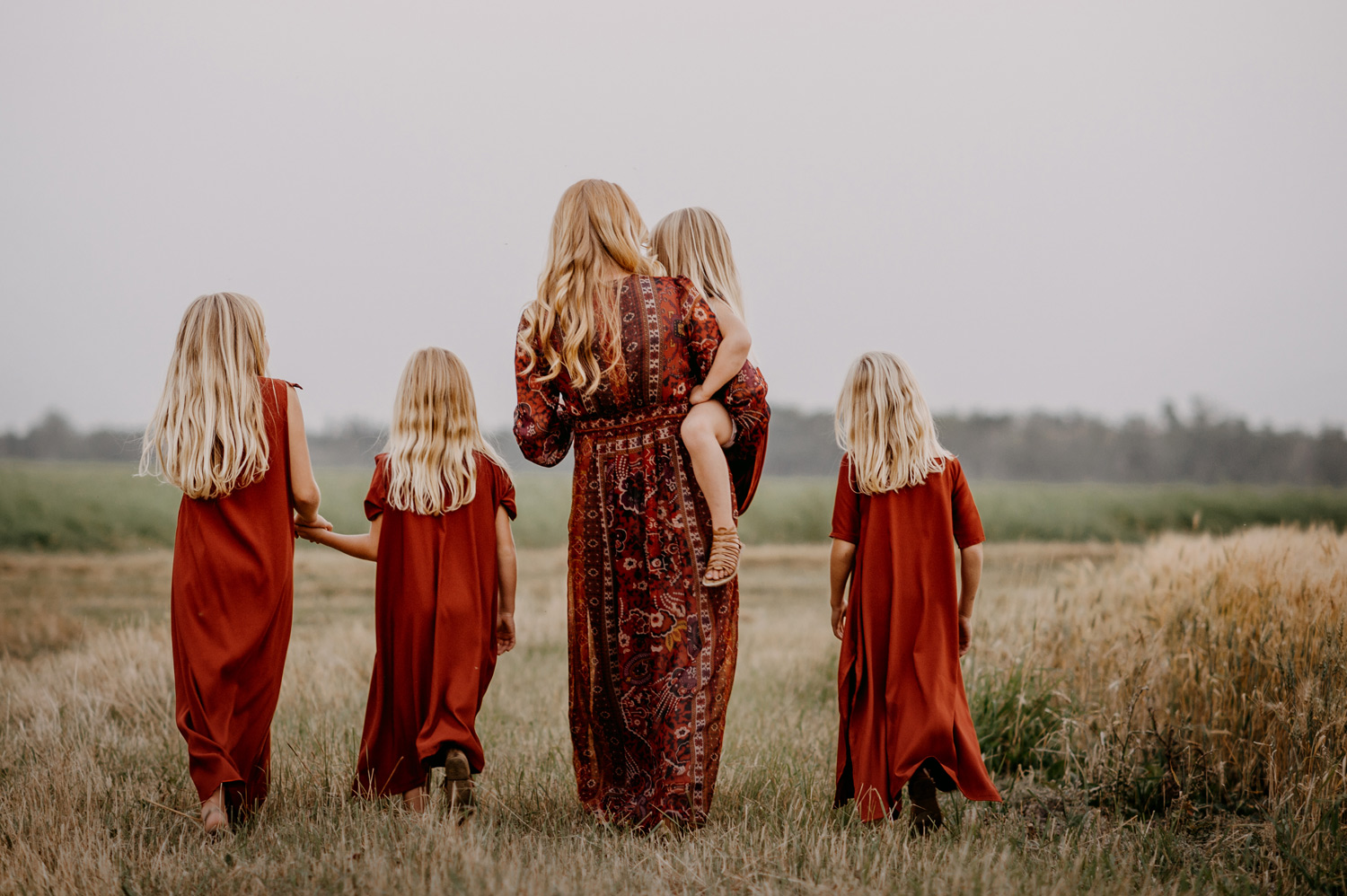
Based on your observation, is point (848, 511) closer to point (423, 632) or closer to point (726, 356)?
point (726, 356)

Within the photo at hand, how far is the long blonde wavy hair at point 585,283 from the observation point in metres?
3.78

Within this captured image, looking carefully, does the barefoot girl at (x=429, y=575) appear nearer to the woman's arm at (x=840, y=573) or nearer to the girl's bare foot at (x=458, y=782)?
the girl's bare foot at (x=458, y=782)

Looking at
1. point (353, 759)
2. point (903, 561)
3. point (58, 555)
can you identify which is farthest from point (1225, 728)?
point (58, 555)

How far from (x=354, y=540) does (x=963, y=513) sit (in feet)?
8.74

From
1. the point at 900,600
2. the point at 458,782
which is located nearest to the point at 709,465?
the point at 900,600

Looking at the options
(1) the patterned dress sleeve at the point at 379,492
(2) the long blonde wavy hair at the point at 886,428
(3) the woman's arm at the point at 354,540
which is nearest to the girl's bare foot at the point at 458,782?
(3) the woman's arm at the point at 354,540

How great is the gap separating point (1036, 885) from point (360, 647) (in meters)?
7.70

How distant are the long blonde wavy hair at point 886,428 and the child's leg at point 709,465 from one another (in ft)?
2.09

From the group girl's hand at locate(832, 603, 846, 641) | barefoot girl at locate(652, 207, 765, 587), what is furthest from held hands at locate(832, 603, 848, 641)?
barefoot girl at locate(652, 207, 765, 587)

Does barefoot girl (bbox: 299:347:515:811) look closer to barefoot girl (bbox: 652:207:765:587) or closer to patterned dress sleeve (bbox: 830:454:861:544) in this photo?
barefoot girl (bbox: 652:207:765:587)

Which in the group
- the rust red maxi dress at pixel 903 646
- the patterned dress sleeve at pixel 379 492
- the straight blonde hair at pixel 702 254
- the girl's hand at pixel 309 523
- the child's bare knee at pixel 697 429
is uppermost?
the straight blonde hair at pixel 702 254

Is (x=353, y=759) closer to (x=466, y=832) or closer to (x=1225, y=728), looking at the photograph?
(x=466, y=832)

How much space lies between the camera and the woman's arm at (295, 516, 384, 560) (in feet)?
13.5

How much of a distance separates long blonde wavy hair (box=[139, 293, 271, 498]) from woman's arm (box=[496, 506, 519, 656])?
999 millimetres
